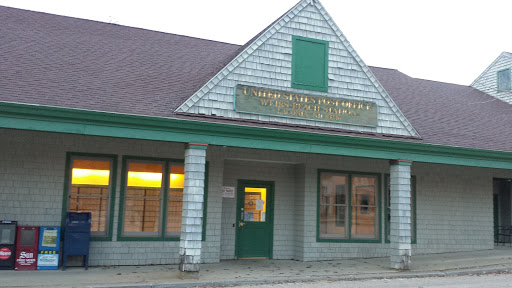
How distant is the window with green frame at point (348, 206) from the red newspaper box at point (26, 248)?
24.4 ft

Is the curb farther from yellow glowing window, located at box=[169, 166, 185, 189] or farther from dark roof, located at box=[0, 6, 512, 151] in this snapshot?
yellow glowing window, located at box=[169, 166, 185, 189]

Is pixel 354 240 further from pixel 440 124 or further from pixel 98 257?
pixel 98 257

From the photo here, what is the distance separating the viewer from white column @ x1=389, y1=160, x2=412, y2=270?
12.6 metres

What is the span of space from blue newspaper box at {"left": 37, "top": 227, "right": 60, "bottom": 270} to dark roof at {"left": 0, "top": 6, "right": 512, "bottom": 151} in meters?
3.12

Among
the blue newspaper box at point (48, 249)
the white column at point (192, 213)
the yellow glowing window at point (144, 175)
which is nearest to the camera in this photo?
the white column at point (192, 213)

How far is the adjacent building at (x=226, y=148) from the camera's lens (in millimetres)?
10984

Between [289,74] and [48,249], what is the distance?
7.02 m

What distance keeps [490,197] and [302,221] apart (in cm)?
721

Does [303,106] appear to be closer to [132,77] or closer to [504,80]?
[132,77]

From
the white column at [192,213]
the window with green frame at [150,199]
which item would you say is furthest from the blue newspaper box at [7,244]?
the white column at [192,213]

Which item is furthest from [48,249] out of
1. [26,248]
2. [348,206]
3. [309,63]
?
[348,206]

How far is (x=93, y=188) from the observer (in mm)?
12445

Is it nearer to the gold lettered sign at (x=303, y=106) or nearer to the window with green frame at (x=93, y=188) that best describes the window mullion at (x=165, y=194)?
the window with green frame at (x=93, y=188)

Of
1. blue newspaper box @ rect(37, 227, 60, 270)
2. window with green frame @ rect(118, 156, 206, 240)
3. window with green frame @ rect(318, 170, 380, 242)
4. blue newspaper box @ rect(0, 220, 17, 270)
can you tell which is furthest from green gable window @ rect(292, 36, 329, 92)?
blue newspaper box @ rect(0, 220, 17, 270)
